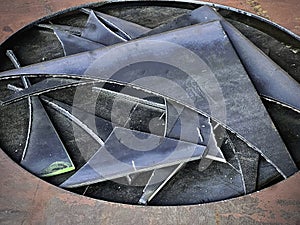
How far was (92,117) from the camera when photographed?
2246mm

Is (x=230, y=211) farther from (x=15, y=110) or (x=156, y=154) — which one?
(x=15, y=110)

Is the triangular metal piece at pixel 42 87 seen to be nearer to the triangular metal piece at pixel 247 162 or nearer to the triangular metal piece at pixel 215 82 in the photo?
the triangular metal piece at pixel 215 82

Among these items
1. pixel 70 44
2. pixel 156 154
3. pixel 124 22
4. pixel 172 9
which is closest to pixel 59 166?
pixel 156 154

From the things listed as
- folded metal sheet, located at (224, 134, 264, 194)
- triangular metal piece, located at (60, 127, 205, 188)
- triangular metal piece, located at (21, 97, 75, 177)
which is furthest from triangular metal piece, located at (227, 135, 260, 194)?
triangular metal piece, located at (21, 97, 75, 177)

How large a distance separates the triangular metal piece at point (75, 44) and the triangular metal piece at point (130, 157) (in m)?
0.58

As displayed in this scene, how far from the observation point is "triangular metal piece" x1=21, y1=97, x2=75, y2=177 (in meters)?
2.07

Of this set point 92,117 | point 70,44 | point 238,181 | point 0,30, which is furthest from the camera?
point 0,30

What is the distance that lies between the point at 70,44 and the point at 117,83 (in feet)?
1.40

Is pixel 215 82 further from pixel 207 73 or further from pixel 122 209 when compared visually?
pixel 122 209

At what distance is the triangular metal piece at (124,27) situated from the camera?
104 inches

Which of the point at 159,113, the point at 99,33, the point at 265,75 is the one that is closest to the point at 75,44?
the point at 99,33

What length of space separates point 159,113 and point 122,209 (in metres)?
0.52

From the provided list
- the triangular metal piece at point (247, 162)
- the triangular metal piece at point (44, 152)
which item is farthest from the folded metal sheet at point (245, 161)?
the triangular metal piece at point (44, 152)

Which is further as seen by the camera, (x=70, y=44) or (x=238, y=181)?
(x=70, y=44)
